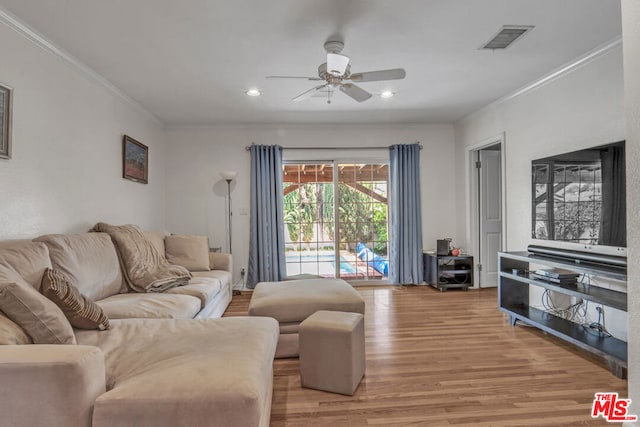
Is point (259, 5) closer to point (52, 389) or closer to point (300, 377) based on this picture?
point (52, 389)

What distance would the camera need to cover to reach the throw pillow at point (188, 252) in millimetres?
4129

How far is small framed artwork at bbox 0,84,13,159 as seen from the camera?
7.87 feet

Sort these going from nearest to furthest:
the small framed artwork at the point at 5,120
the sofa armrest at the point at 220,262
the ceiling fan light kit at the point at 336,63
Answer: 1. the small framed artwork at the point at 5,120
2. the ceiling fan light kit at the point at 336,63
3. the sofa armrest at the point at 220,262

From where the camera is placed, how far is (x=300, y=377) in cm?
243

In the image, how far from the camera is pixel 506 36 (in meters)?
2.83

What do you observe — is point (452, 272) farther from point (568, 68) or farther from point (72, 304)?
point (72, 304)

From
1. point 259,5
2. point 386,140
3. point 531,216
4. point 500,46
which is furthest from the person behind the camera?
point 386,140

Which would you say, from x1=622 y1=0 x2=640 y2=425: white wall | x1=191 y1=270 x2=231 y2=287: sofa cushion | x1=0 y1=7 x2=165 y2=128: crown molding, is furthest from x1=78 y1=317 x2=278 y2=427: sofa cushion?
x1=0 y1=7 x2=165 y2=128: crown molding

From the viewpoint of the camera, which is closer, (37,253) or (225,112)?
(37,253)

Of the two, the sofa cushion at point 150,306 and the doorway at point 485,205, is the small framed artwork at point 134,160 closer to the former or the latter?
the sofa cushion at point 150,306

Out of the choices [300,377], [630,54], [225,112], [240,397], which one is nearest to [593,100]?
[630,54]

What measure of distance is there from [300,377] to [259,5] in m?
2.49

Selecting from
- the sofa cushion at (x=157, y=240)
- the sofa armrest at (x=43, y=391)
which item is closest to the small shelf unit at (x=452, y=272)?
the sofa cushion at (x=157, y=240)

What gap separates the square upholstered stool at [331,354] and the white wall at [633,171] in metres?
1.35
